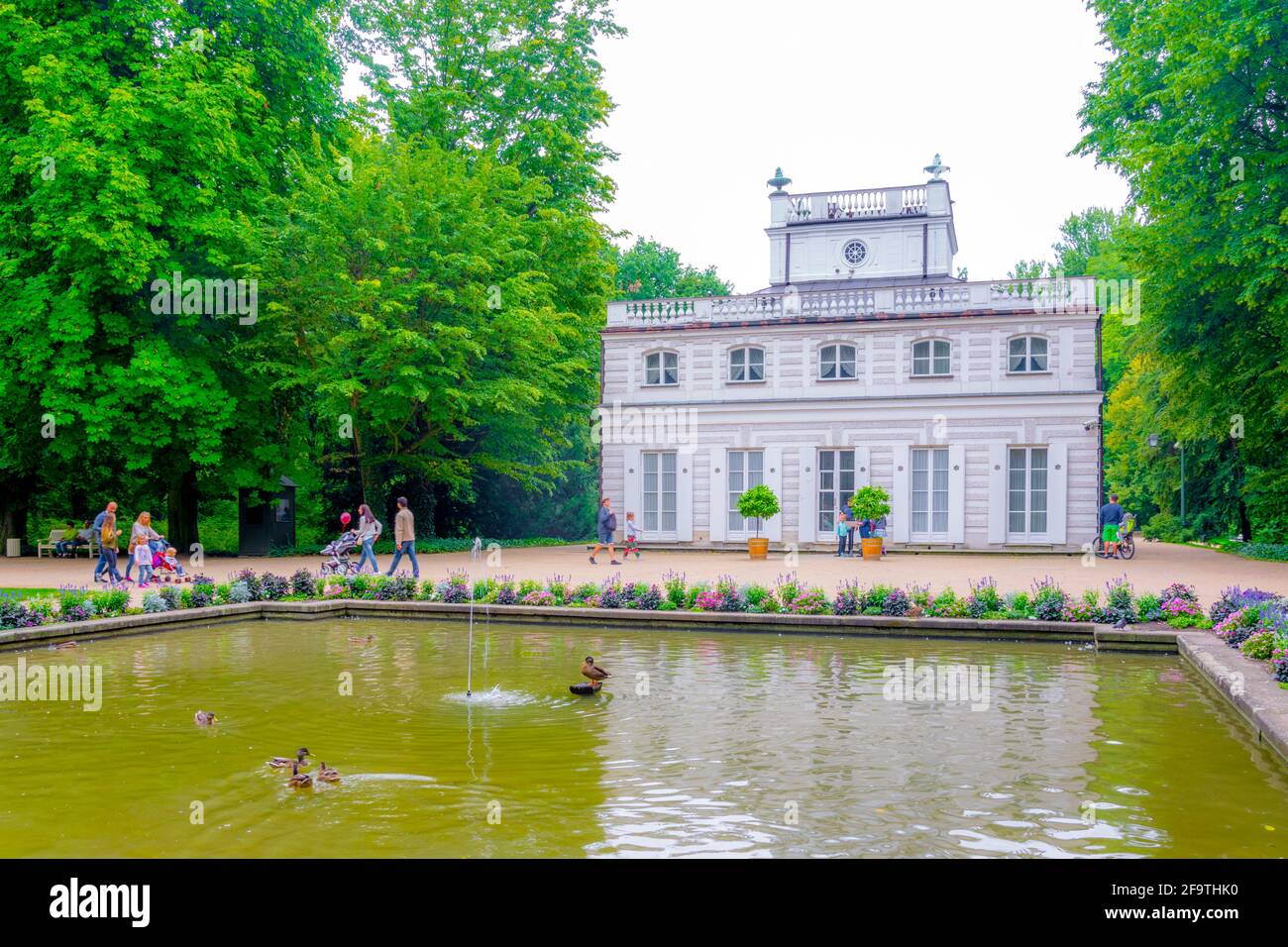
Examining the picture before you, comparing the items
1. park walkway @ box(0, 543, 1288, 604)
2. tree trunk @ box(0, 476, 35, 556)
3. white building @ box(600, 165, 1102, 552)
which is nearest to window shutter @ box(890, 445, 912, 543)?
white building @ box(600, 165, 1102, 552)

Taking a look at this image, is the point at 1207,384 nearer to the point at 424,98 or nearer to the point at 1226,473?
the point at 1226,473

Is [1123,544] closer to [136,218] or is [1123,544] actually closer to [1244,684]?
[1244,684]

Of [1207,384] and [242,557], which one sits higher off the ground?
[1207,384]

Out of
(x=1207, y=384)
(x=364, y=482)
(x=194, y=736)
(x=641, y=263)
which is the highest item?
(x=641, y=263)

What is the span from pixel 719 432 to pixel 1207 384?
46.0 feet

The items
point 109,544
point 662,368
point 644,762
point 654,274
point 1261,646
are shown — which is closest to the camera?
point 644,762

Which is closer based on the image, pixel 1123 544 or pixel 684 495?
pixel 1123 544

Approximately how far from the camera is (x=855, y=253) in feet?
141

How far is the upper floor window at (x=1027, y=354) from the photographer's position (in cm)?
3147

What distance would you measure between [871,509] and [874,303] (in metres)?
7.87

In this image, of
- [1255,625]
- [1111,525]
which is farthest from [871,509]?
[1255,625]

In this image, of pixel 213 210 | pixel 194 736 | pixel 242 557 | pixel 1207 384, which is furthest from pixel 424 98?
pixel 194 736

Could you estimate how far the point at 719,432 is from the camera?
1347 inches

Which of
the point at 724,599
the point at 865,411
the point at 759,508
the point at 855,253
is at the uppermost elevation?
the point at 855,253
